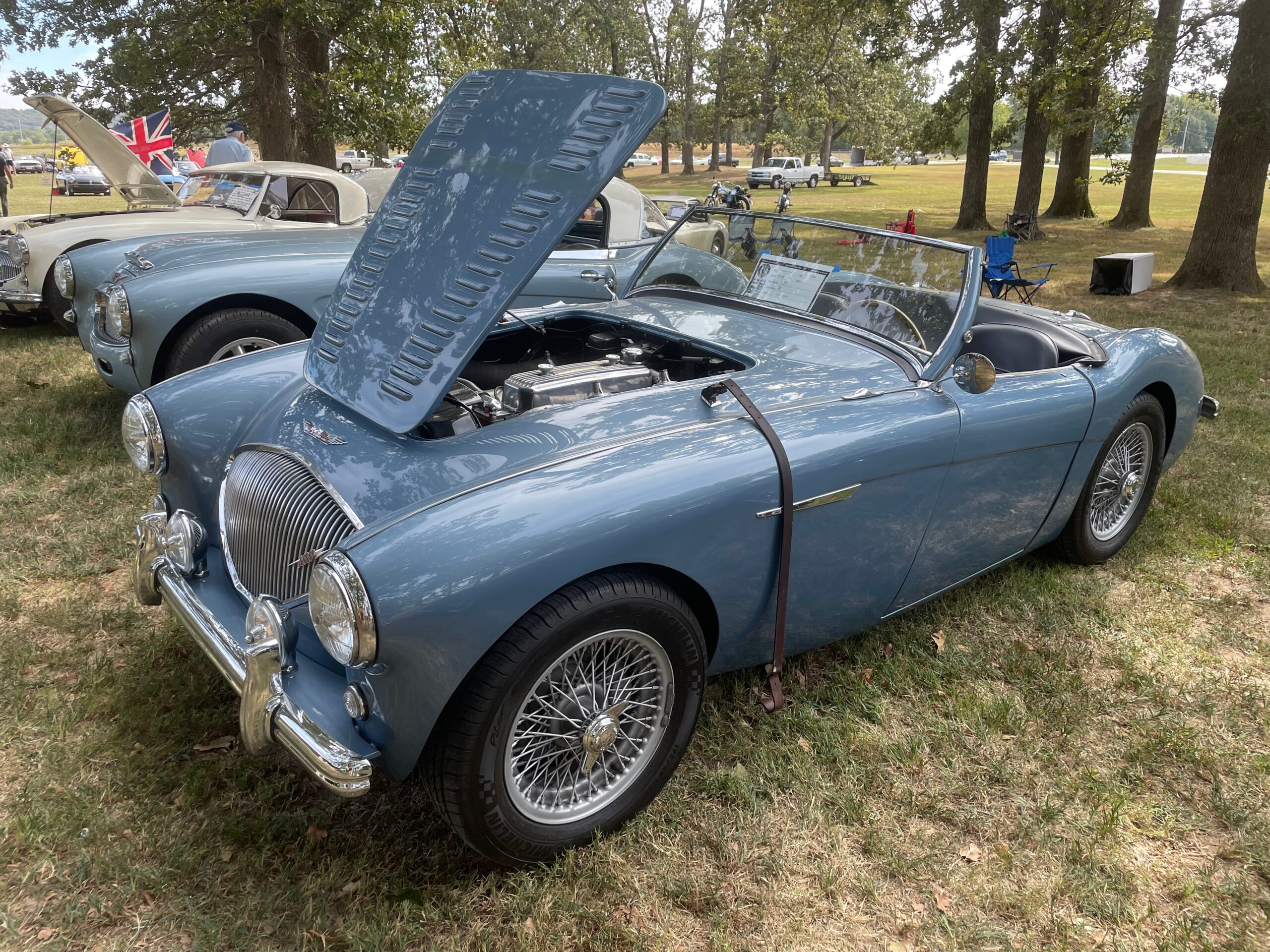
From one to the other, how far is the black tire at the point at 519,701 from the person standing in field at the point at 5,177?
51.9 ft

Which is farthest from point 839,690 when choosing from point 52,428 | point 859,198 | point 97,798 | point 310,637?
point 859,198

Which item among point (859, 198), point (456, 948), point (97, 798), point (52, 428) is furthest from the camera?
point (859, 198)

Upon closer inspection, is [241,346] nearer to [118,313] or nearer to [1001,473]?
[118,313]

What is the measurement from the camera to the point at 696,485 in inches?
88.7

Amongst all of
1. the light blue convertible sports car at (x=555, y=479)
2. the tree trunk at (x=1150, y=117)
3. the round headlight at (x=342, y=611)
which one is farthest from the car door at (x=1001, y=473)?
the tree trunk at (x=1150, y=117)

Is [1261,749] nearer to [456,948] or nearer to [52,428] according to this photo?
[456,948]

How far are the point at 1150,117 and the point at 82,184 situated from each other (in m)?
32.0

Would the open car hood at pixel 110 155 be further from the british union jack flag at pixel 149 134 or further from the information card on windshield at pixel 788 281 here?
the information card on windshield at pixel 788 281

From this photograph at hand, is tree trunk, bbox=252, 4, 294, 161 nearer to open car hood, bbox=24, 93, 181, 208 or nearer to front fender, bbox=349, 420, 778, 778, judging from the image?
open car hood, bbox=24, 93, 181, 208

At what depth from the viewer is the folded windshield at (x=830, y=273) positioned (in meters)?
3.15

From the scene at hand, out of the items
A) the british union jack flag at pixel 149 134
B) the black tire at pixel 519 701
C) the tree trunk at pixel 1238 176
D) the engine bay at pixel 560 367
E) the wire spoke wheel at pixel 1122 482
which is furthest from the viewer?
the british union jack flag at pixel 149 134

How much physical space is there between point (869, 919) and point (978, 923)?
0.27m

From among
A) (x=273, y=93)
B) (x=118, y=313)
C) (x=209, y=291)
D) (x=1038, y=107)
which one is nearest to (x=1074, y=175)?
(x=1038, y=107)

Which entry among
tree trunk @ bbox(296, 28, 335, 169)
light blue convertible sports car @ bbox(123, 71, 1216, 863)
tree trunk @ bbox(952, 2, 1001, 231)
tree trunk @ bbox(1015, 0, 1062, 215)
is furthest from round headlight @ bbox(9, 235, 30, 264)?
tree trunk @ bbox(952, 2, 1001, 231)
